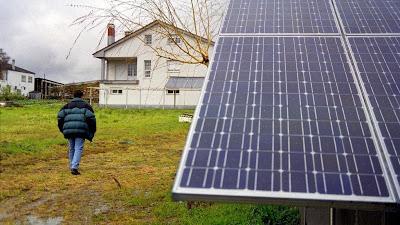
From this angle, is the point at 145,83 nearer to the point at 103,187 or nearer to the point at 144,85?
the point at 144,85

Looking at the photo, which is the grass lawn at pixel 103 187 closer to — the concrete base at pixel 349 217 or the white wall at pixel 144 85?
the concrete base at pixel 349 217

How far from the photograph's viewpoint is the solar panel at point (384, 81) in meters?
3.28

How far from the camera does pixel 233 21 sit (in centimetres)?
577

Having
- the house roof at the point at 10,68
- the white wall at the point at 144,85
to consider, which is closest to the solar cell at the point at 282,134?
the white wall at the point at 144,85

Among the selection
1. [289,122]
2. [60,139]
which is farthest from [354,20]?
[60,139]

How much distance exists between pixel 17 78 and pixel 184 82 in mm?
63422

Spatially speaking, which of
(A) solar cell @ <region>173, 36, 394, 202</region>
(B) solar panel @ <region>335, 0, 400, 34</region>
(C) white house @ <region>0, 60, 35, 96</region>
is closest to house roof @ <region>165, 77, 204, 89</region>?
(B) solar panel @ <region>335, 0, 400, 34</region>

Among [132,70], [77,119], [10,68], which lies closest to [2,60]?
[10,68]

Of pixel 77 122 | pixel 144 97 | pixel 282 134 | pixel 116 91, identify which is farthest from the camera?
pixel 116 91

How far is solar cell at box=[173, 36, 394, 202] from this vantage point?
9.14 ft

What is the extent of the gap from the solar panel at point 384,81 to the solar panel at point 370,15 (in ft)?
1.18

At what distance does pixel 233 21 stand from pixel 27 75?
4034 inches

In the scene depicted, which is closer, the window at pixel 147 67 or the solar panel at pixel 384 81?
the solar panel at pixel 384 81

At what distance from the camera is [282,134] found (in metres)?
3.29
